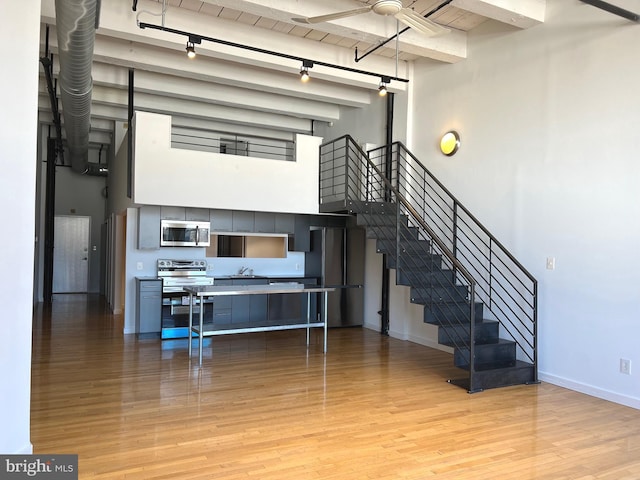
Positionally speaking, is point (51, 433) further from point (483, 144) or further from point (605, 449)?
point (483, 144)

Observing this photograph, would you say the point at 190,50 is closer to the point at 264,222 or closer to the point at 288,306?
the point at 264,222

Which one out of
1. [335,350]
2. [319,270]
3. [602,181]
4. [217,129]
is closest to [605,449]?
[602,181]

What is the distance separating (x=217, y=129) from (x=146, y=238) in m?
3.09

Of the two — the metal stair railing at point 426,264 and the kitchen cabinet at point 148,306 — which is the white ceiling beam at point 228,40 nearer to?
the metal stair railing at point 426,264

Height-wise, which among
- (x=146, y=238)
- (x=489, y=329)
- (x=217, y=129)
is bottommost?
(x=489, y=329)

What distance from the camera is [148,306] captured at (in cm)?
714

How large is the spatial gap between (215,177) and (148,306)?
2.14 m

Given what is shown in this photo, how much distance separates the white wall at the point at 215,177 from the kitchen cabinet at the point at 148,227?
796mm

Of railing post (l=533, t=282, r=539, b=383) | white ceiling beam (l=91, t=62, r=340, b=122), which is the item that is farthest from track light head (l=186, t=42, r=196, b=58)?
railing post (l=533, t=282, r=539, b=383)

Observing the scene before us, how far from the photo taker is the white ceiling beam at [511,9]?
4.79m

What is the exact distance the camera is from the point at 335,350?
21.3 feet

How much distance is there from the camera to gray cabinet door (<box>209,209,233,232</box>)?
25.5 ft

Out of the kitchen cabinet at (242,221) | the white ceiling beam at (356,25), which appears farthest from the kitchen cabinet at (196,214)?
the white ceiling beam at (356,25)

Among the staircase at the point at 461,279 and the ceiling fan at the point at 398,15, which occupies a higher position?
the ceiling fan at the point at 398,15
